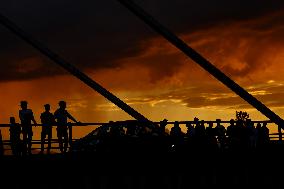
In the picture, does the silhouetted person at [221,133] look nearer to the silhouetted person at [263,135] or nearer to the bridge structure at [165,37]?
the silhouetted person at [263,135]

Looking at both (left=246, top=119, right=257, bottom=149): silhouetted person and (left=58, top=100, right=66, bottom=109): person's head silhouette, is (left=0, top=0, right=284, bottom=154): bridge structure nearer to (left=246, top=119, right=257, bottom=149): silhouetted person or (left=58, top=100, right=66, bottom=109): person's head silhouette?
(left=58, top=100, right=66, bottom=109): person's head silhouette

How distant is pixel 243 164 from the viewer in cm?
2216

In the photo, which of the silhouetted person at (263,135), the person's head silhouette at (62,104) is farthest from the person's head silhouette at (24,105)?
the silhouetted person at (263,135)

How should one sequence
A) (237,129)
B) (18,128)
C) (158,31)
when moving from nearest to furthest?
(158,31)
(18,128)
(237,129)

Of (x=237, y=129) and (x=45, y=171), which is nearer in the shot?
(x=45, y=171)

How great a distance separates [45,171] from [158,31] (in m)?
5.42

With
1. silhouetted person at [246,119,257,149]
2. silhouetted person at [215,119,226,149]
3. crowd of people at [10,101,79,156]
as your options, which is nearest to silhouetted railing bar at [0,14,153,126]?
crowd of people at [10,101,79,156]

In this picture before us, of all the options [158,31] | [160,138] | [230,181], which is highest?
[158,31]

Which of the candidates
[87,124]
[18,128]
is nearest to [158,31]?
[87,124]

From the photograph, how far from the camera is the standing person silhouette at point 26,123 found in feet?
65.3

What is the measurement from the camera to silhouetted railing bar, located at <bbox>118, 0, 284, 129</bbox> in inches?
710

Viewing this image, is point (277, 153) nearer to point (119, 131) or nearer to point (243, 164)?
point (243, 164)

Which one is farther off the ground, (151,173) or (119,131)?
(119,131)

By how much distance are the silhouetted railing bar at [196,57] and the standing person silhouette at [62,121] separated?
420 centimetres
